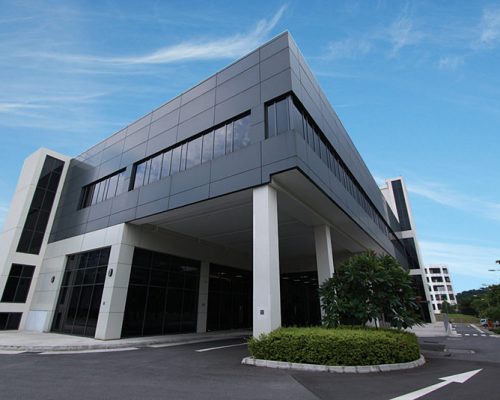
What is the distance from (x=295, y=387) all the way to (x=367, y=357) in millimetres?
3229

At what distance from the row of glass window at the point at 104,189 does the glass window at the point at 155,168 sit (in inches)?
95.9

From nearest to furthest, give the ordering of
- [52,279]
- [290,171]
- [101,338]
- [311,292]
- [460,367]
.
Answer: [460,367], [290,171], [101,338], [52,279], [311,292]

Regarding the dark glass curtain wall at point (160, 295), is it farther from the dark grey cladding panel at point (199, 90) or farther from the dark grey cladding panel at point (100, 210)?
the dark grey cladding panel at point (199, 90)

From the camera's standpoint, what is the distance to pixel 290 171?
12.1 m

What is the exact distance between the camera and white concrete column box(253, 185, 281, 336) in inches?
428

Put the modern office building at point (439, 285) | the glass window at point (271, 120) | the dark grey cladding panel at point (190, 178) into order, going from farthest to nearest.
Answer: the modern office building at point (439, 285) < the dark grey cladding panel at point (190, 178) < the glass window at point (271, 120)

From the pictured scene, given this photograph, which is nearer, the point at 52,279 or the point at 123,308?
the point at 123,308

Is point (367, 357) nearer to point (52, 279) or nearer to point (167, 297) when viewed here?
point (167, 297)

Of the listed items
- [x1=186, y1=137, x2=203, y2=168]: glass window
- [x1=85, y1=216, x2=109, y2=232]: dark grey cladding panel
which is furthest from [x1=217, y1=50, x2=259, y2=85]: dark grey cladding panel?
[x1=85, y1=216, x2=109, y2=232]: dark grey cladding panel

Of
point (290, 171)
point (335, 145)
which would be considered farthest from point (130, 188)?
point (335, 145)

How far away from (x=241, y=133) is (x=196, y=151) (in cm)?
309

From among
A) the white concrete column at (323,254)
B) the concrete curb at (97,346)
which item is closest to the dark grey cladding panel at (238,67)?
the white concrete column at (323,254)

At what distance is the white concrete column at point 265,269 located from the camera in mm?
10859

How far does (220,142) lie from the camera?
1512 cm
